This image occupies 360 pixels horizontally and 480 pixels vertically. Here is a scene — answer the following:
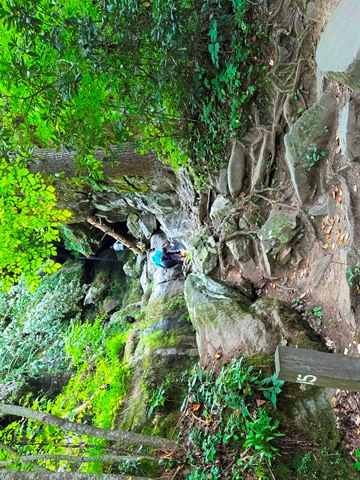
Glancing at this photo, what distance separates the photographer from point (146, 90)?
5652mm

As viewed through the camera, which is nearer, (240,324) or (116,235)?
(240,324)

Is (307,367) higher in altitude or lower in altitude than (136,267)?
lower

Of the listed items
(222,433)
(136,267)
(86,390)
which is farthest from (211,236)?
(136,267)

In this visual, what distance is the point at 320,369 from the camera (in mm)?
2465

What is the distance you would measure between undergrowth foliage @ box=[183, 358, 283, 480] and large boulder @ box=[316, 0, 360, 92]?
318 cm

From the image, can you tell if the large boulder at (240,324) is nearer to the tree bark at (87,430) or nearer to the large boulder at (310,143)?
the tree bark at (87,430)

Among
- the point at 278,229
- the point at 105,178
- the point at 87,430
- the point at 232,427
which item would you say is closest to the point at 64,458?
the point at 87,430

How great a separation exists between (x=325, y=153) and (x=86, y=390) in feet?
21.6

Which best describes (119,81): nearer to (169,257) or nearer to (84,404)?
→ (169,257)

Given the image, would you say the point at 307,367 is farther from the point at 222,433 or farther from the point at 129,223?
the point at 129,223

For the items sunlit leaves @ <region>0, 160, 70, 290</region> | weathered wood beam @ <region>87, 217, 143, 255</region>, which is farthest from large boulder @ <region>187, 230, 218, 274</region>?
weathered wood beam @ <region>87, 217, 143, 255</region>

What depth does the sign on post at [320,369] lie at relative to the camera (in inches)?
96.5

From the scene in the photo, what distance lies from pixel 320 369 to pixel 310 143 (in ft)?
9.81

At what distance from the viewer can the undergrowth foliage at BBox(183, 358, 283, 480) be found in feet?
12.0
